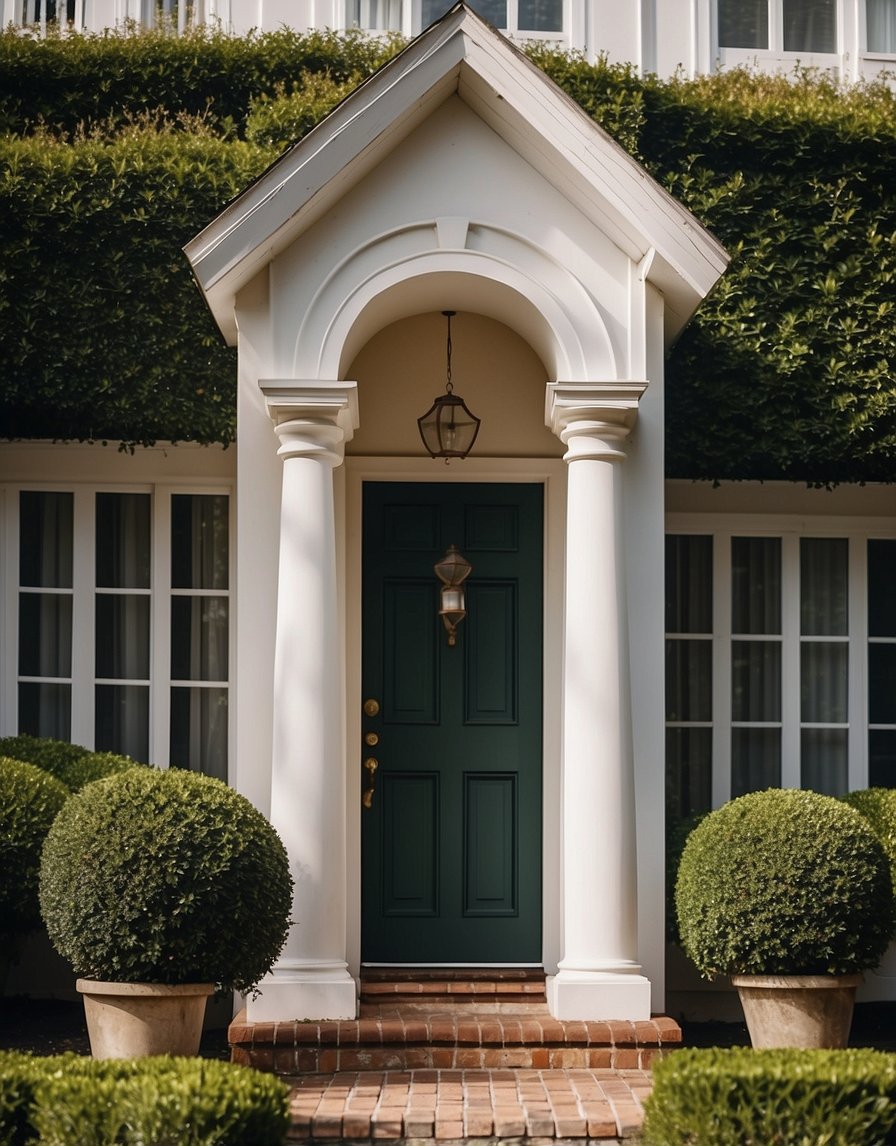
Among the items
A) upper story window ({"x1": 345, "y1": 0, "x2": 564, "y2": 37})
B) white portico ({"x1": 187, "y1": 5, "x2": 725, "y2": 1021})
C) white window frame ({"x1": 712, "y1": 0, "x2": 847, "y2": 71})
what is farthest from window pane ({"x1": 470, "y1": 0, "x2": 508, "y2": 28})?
white portico ({"x1": 187, "y1": 5, "x2": 725, "y2": 1021})

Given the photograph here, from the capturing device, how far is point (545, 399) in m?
8.42

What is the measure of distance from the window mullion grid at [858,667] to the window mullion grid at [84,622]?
16.4 feet

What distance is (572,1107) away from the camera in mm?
6527

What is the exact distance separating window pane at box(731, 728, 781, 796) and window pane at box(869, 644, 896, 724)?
2.31 ft

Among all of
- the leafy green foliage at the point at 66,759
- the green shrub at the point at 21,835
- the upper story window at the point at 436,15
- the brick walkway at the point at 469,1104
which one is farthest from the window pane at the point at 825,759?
the upper story window at the point at 436,15

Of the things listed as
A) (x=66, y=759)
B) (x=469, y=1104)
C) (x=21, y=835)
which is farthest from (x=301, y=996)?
(x=66, y=759)

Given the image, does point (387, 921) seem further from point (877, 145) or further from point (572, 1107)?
point (877, 145)

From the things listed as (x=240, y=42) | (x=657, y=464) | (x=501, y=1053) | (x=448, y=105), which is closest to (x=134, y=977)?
(x=501, y=1053)

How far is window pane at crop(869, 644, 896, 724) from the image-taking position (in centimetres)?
978

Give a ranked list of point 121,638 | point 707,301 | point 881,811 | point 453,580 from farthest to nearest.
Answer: point 121,638, point 707,301, point 881,811, point 453,580

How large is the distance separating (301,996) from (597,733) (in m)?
2.01

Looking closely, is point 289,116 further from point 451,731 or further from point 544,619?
point 451,731

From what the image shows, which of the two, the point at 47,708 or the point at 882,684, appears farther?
the point at 882,684

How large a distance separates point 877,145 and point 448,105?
3.23 meters
